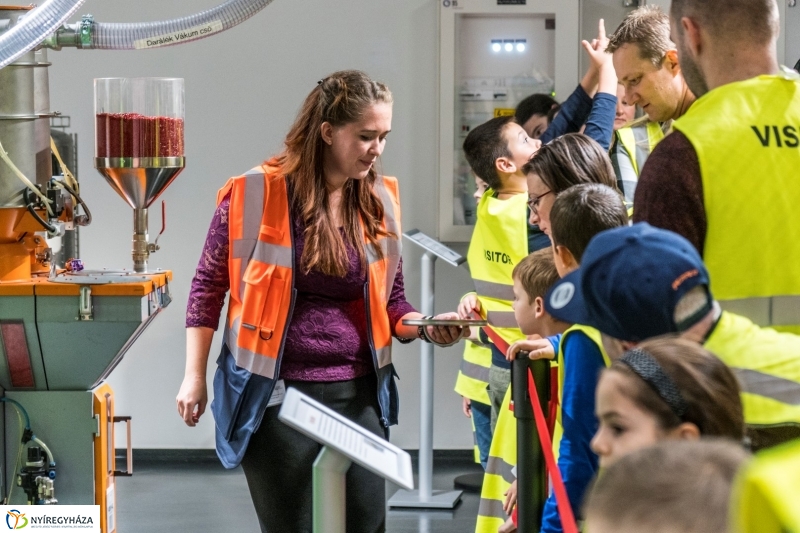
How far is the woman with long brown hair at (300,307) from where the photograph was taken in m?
2.47

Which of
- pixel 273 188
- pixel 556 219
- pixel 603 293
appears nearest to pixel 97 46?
pixel 273 188

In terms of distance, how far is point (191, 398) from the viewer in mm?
2514

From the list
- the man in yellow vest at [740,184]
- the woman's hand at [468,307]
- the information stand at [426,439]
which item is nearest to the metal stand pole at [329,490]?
the man in yellow vest at [740,184]

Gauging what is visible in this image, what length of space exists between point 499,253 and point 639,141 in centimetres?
68

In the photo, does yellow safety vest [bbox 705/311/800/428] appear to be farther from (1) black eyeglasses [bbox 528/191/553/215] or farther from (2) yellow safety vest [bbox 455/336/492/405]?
(2) yellow safety vest [bbox 455/336/492/405]

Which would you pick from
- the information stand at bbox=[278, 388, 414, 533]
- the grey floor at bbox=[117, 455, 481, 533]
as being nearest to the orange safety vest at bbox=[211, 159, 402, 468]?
the information stand at bbox=[278, 388, 414, 533]

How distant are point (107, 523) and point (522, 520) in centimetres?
170

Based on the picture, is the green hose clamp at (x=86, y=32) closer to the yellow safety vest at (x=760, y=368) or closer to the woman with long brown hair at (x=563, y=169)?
the woman with long brown hair at (x=563, y=169)

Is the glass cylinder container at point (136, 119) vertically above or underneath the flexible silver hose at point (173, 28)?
underneath

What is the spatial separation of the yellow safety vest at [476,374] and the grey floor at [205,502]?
66 cm

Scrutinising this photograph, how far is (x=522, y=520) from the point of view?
1870mm

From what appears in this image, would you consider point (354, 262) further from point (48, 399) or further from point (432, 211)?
point (432, 211)

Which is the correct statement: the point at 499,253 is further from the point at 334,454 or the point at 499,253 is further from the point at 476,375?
the point at 334,454

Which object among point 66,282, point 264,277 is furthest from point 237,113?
point 264,277
